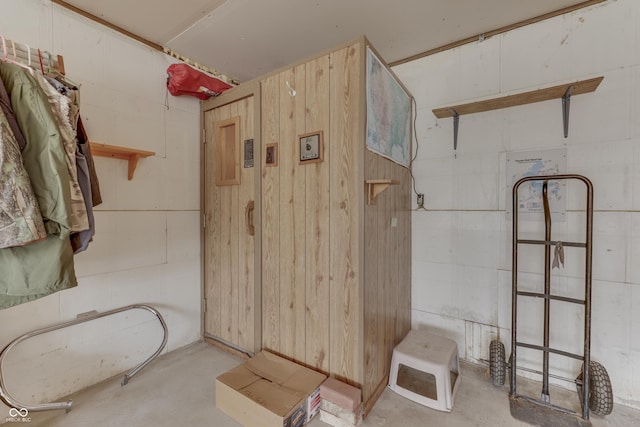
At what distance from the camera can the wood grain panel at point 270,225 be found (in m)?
2.03

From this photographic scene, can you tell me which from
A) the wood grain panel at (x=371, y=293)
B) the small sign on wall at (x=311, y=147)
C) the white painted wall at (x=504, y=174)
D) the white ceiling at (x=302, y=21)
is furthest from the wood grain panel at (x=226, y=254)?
the white painted wall at (x=504, y=174)

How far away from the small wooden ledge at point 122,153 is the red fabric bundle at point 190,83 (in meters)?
0.70

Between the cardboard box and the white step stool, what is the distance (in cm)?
57

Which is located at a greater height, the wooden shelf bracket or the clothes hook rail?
the wooden shelf bracket

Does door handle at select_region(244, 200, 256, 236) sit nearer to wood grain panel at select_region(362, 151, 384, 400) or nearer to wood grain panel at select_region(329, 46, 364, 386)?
wood grain panel at select_region(329, 46, 364, 386)

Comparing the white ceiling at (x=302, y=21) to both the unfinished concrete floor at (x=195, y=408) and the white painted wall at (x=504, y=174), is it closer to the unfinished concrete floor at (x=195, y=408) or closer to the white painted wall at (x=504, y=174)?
the white painted wall at (x=504, y=174)

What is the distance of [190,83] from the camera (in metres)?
2.34

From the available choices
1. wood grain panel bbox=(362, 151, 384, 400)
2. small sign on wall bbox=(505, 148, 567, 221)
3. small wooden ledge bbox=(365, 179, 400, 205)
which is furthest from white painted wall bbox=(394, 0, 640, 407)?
small wooden ledge bbox=(365, 179, 400, 205)

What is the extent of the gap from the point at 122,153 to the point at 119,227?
1.81ft

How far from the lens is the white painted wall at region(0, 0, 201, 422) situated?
1732mm

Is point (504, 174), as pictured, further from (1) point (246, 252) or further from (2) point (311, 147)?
(1) point (246, 252)

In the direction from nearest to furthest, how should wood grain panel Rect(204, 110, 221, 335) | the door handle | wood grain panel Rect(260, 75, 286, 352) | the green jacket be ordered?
the green jacket < wood grain panel Rect(260, 75, 286, 352) < the door handle < wood grain panel Rect(204, 110, 221, 335)

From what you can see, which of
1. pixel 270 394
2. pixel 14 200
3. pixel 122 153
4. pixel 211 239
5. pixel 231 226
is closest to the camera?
pixel 14 200

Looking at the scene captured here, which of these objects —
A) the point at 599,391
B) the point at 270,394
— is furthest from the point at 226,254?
the point at 599,391
